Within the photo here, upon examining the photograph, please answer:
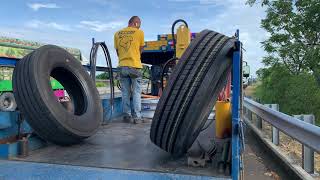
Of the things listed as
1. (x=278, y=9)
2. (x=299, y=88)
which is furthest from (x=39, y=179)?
(x=278, y=9)

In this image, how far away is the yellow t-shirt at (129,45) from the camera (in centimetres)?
617

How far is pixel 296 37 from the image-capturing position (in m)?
15.6

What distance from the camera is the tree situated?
49.0ft

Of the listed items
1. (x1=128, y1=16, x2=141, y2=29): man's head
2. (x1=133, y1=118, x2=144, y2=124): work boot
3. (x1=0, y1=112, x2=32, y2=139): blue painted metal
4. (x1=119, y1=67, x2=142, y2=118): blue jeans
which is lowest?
(x1=133, y1=118, x2=144, y2=124): work boot

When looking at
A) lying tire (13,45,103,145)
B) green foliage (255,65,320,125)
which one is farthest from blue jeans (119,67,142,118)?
green foliage (255,65,320,125)

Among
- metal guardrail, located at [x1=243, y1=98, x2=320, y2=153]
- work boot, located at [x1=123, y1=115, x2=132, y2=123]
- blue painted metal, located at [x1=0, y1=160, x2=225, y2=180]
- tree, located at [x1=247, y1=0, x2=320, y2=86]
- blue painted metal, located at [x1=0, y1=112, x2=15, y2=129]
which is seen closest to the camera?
blue painted metal, located at [x1=0, y1=160, x2=225, y2=180]

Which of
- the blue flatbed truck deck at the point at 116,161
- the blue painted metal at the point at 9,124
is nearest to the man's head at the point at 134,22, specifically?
the blue flatbed truck deck at the point at 116,161

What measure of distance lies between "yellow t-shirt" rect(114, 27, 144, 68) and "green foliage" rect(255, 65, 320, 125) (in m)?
7.11

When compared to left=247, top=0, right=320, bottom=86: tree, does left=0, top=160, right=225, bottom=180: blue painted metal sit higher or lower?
lower

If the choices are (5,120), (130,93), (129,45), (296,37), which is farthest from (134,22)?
(296,37)

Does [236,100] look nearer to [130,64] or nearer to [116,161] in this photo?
[116,161]

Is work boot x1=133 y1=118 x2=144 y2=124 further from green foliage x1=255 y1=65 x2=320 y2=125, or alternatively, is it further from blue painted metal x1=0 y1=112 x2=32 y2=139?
green foliage x1=255 y1=65 x2=320 y2=125

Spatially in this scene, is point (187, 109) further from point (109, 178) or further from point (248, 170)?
point (248, 170)

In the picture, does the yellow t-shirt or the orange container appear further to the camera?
the yellow t-shirt
